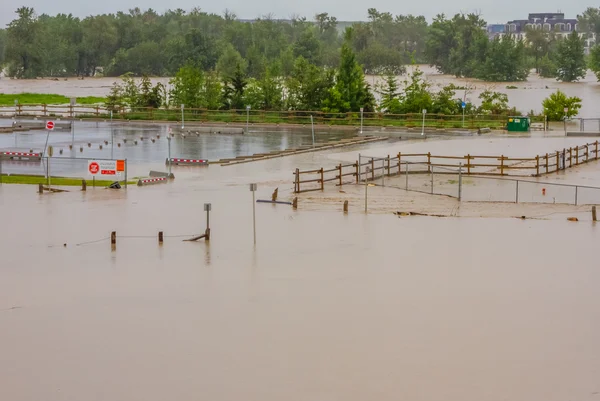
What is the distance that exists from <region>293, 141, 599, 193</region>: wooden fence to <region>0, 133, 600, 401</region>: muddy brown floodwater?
473cm

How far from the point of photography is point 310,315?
779 inches

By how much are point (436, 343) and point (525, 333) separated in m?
1.84

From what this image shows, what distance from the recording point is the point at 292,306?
20.5 meters

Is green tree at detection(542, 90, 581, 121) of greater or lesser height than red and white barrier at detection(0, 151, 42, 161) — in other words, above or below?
above

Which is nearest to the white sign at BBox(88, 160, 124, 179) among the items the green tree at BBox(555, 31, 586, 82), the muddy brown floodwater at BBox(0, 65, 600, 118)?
the muddy brown floodwater at BBox(0, 65, 600, 118)

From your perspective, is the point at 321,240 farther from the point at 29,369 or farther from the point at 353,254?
the point at 29,369

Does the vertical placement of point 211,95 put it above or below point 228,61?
below

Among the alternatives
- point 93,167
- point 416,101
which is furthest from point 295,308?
point 416,101

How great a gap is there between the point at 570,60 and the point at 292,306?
382 ft

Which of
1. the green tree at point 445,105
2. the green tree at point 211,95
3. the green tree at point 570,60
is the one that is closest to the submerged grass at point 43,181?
the green tree at point 211,95

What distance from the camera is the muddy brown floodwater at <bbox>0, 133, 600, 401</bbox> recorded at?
16234 millimetres

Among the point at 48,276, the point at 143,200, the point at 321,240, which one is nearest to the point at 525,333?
the point at 321,240

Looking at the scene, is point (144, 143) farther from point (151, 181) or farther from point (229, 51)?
point (229, 51)

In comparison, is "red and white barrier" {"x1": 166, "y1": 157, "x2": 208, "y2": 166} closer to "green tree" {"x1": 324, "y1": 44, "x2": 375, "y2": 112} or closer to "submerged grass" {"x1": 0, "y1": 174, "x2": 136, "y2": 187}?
"submerged grass" {"x1": 0, "y1": 174, "x2": 136, "y2": 187}
